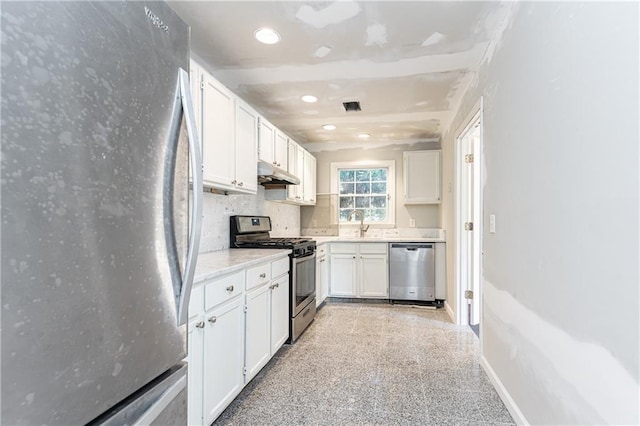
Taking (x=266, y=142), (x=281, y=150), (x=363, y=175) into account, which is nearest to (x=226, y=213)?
(x=266, y=142)

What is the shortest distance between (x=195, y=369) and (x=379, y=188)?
428 cm

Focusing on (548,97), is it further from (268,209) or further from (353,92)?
(268,209)

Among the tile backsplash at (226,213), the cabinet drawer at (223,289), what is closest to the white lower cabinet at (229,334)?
the cabinet drawer at (223,289)

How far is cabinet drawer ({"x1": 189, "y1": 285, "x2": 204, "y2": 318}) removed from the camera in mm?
1589

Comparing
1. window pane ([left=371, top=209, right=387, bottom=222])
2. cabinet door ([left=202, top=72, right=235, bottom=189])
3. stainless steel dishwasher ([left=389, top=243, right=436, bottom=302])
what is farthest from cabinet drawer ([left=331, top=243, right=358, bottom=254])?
cabinet door ([left=202, top=72, right=235, bottom=189])

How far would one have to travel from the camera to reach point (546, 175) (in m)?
1.57

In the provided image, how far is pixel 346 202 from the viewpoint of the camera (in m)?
5.59

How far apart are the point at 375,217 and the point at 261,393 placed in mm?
3601

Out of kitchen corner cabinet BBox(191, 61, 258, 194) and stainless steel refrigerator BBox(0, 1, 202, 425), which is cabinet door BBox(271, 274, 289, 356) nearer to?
kitchen corner cabinet BBox(191, 61, 258, 194)

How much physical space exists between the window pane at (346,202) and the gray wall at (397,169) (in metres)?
0.24

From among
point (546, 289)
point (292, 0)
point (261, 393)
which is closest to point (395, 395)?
point (261, 393)

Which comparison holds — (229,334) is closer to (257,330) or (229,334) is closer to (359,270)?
(257,330)

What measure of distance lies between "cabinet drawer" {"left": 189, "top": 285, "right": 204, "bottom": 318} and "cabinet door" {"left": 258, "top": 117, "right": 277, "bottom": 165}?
5.78ft

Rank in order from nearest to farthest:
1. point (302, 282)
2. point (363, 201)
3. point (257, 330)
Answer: point (257, 330) < point (302, 282) < point (363, 201)
